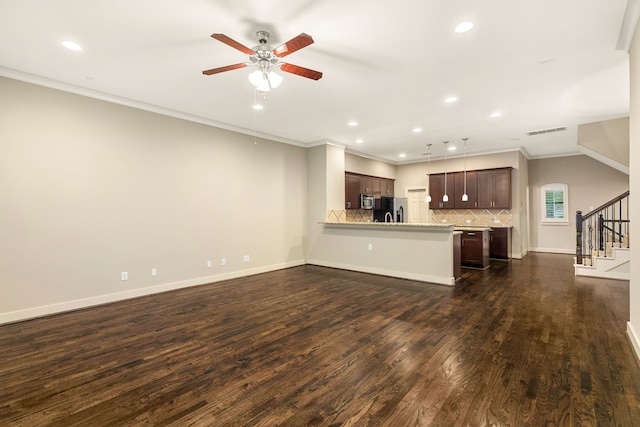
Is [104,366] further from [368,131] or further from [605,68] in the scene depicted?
[605,68]

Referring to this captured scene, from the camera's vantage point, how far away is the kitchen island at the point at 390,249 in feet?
17.5

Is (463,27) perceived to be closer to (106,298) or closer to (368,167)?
(106,298)

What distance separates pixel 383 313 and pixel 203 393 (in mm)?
2324

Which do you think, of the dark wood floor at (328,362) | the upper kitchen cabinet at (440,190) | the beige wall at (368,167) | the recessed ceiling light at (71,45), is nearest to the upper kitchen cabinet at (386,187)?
the beige wall at (368,167)

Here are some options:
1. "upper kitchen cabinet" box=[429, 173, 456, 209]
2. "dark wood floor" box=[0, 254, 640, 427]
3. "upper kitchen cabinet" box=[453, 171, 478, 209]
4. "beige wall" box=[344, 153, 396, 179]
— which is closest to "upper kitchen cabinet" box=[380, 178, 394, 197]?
"beige wall" box=[344, 153, 396, 179]

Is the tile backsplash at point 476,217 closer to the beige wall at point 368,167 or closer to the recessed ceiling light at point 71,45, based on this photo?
the beige wall at point 368,167

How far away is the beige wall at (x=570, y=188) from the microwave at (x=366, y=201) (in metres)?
4.97

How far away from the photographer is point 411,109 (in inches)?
197

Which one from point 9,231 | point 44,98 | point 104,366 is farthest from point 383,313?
point 44,98

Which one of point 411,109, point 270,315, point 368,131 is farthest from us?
point 368,131

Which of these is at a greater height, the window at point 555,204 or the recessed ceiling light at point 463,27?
the recessed ceiling light at point 463,27

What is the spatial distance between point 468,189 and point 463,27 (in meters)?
6.63

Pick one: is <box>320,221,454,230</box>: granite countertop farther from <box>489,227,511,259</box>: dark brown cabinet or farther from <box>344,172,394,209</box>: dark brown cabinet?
<box>489,227,511,259</box>: dark brown cabinet

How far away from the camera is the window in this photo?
8.77 m
